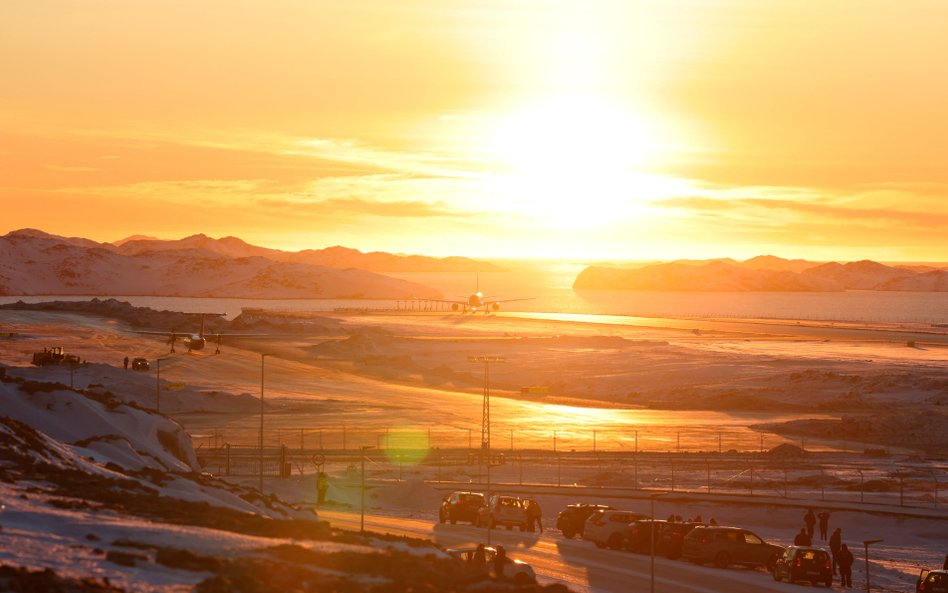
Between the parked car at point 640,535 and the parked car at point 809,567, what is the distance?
239 inches

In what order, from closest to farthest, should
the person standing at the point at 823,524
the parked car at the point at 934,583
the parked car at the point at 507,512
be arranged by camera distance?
the parked car at the point at 934,583 < the person standing at the point at 823,524 < the parked car at the point at 507,512

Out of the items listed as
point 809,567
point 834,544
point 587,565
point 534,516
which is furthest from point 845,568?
point 534,516

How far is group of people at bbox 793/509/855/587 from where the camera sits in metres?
38.0

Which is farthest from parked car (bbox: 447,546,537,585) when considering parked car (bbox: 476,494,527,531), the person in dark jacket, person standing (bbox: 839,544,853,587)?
person standing (bbox: 839,544,853,587)

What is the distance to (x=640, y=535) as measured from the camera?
42.9 m

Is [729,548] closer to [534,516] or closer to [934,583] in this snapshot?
[934,583]

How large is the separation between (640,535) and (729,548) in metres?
3.62

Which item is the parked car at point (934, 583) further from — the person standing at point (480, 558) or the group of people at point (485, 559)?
the person standing at point (480, 558)

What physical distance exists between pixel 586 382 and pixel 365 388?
72.1 ft

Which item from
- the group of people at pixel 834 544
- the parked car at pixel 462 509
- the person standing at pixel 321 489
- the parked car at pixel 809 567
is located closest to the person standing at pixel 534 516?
the parked car at pixel 462 509

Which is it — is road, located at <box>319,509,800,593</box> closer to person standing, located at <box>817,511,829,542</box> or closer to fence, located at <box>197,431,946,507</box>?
person standing, located at <box>817,511,829,542</box>

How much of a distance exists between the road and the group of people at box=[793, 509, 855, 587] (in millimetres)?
2185

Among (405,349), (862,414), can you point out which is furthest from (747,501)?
(405,349)

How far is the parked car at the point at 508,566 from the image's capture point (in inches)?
1177
